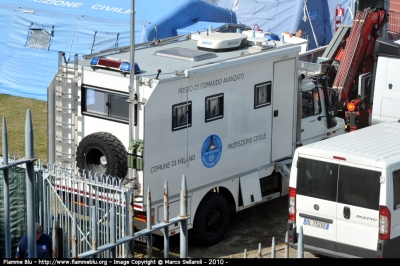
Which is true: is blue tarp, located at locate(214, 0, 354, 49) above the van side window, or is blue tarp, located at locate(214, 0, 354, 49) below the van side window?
above

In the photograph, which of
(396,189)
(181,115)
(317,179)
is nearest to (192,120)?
(181,115)

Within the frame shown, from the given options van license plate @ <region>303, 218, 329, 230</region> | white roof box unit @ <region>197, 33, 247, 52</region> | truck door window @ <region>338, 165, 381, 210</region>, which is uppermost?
white roof box unit @ <region>197, 33, 247, 52</region>

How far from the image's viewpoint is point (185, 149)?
11.0 meters

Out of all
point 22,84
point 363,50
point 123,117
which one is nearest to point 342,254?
point 123,117

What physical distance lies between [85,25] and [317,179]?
1163 cm

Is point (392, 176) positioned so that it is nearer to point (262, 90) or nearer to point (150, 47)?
point (262, 90)

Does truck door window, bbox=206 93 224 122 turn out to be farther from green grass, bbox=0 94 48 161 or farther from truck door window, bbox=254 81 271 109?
green grass, bbox=0 94 48 161

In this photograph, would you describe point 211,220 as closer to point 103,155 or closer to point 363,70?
point 103,155

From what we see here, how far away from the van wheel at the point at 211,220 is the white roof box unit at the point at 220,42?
2.21m

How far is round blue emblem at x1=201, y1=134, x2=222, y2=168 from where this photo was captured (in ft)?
37.1

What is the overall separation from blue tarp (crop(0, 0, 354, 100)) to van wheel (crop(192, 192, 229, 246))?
28.4ft

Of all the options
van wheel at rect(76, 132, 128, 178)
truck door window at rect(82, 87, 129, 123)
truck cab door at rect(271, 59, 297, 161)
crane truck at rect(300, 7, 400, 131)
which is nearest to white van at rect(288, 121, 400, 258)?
truck cab door at rect(271, 59, 297, 161)

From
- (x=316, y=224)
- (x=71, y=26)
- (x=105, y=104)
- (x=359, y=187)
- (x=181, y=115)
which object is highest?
(x=71, y=26)

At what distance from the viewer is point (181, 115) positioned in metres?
10.9
